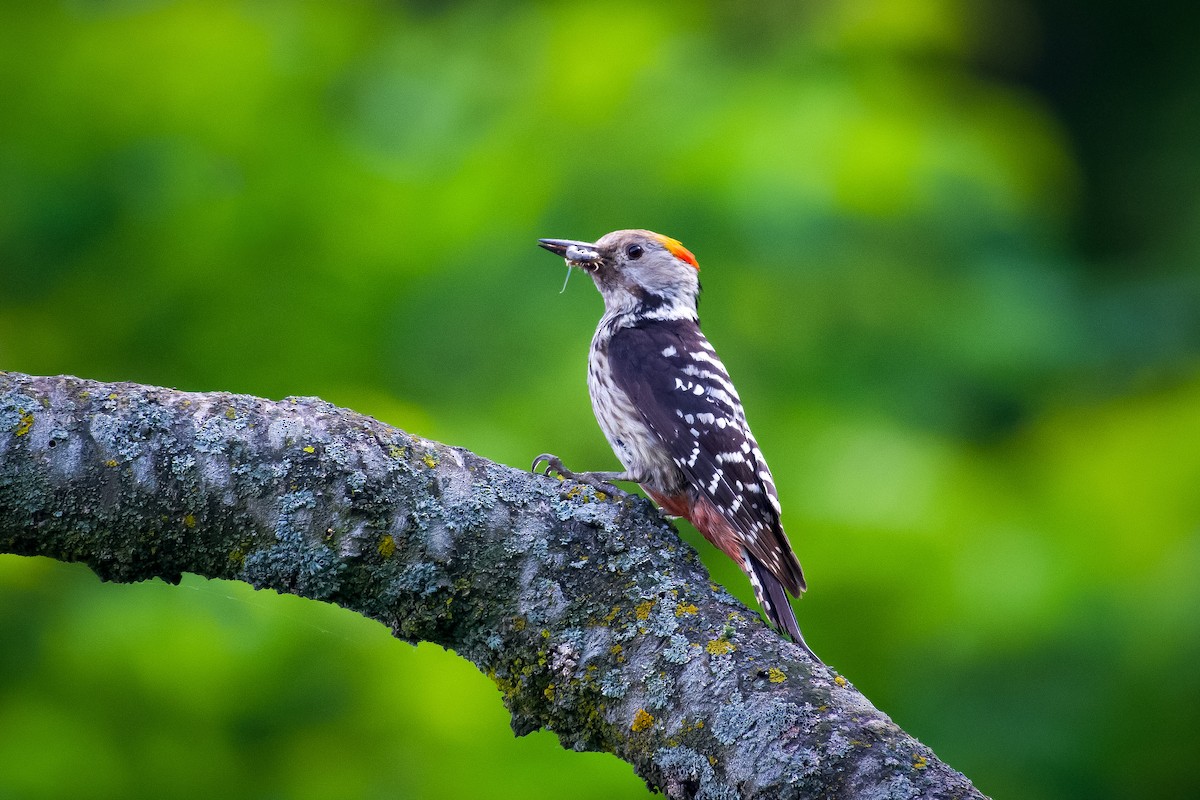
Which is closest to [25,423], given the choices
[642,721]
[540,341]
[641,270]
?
[642,721]

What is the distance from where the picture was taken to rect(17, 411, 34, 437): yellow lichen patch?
2012 millimetres

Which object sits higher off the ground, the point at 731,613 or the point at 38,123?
the point at 38,123

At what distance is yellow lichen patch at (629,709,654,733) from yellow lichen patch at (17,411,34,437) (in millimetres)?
1194

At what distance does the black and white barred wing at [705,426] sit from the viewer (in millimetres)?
3236

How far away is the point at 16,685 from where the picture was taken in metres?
3.64

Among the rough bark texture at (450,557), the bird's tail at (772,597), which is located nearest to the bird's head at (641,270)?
the bird's tail at (772,597)

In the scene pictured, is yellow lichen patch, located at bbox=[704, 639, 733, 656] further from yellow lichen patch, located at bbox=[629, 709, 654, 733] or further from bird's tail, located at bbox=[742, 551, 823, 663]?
bird's tail, located at bbox=[742, 551, 823, 663]

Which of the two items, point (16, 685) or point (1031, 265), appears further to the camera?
point (1031, 265)

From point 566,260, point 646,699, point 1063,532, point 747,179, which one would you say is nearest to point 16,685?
point 566,260

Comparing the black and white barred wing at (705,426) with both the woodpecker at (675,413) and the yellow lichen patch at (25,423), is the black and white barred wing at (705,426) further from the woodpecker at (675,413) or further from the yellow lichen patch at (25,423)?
the yellow lichen patch at (25,423)

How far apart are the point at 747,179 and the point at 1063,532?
5.90ft

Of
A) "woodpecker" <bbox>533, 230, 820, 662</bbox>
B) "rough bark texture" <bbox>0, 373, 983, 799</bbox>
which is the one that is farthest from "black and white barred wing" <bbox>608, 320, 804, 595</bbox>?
"rough bark texture" <bbox>0, 373, 983, 799</bbox>

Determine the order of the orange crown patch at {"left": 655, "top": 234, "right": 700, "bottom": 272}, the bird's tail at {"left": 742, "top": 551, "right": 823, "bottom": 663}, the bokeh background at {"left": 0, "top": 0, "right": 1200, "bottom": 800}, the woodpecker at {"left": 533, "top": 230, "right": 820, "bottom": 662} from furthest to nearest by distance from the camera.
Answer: the orange crown patch at {"left": 655, "top": 234, "right": 700, "bottom": 272}
the bokeh background at {"left": 0, "top": 0, "right": 1200, "bottom": 800}
the woodpecker at {"left": 533, "top": 230, "right": 820, "bottom": 662}
the bird's tail at {"left": 742, "top": 551, "right": 823, "bottom": 663}

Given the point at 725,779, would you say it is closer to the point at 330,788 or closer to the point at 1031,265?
the point at 330,788
